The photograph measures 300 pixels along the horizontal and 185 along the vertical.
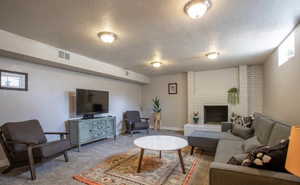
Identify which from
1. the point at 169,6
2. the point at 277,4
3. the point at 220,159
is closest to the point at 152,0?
the point at 169,6

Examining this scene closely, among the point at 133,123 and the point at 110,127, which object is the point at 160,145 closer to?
the point at 110,127

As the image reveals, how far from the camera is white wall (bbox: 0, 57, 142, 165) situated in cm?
300

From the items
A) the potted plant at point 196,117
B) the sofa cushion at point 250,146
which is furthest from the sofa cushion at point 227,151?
the potted plant at point 196,117

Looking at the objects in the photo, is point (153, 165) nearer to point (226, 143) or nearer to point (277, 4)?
point (226, 143)

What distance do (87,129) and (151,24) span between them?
3.08m

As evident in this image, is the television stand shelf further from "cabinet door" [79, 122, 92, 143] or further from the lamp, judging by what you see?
the lamp

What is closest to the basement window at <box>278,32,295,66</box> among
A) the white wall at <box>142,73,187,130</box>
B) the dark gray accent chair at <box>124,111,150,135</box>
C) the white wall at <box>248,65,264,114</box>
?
the white wall at <box>248,65,264,114</box>

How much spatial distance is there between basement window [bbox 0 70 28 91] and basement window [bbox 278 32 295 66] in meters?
5.12

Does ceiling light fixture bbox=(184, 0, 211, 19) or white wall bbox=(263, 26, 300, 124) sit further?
white wall bbox=(263, 26, 300, 124)

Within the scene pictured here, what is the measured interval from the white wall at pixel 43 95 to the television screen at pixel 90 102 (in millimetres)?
341

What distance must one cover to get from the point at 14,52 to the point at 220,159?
12.4ft

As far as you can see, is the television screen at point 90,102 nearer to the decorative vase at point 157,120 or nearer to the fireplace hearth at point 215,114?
the decorative vase at point 157,120

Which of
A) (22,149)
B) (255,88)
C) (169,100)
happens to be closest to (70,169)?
(22,149)

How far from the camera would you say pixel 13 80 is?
3045 millimetres
